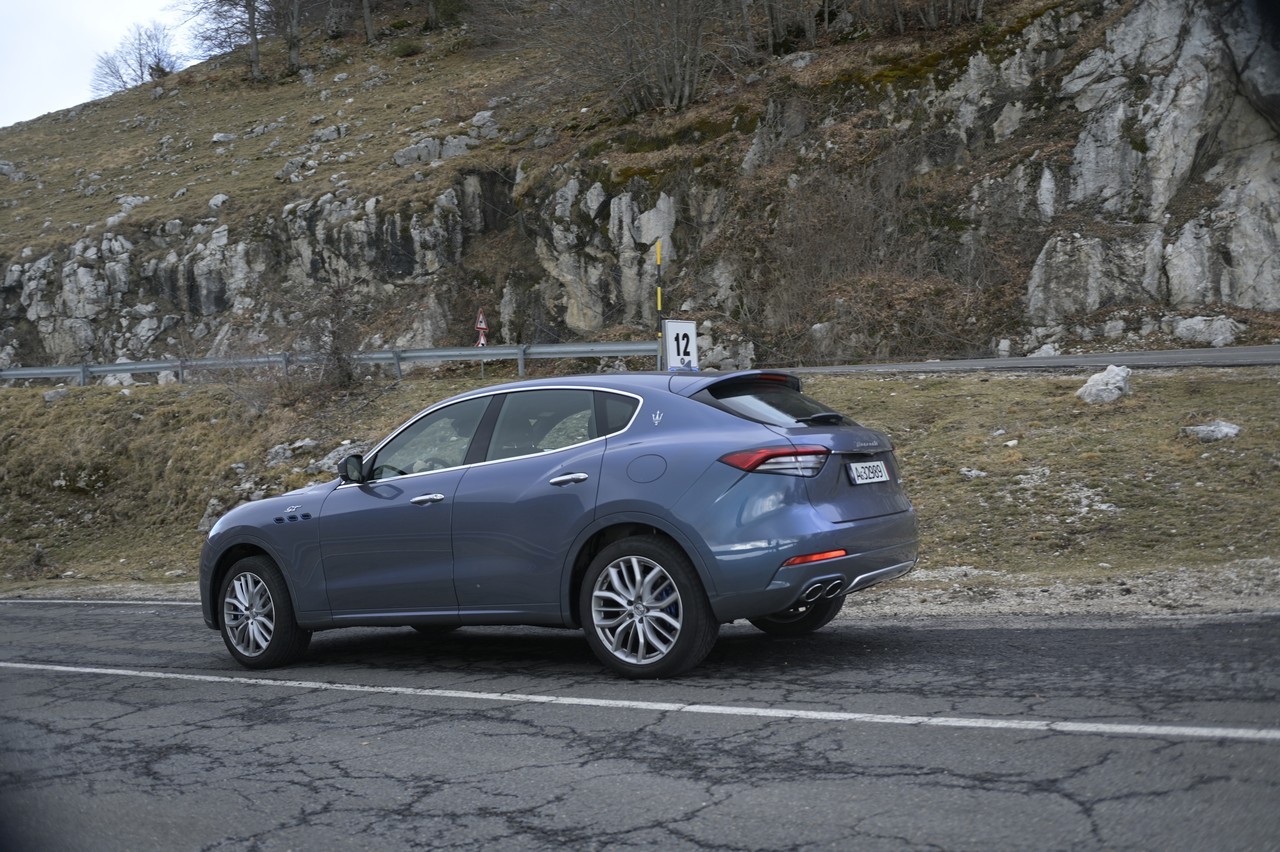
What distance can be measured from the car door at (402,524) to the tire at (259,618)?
1.56ft

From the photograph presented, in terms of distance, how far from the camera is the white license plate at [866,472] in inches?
238

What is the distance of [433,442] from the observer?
22.6 ft

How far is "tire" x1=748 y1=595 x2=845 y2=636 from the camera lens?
7.12 meters

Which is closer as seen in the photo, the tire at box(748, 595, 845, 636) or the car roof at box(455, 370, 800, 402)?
the car roof at box(455, 370, 800, 402)

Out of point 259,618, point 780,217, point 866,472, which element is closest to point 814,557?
point 866,472

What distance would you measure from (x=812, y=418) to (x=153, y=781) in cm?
369

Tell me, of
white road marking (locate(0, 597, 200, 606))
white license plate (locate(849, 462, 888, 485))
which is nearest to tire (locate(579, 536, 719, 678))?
white license plate (locate(849, 462, 888, 485))

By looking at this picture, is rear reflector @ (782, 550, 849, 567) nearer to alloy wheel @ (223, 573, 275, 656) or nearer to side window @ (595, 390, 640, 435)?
side window @ (595, 390, 640, 435)

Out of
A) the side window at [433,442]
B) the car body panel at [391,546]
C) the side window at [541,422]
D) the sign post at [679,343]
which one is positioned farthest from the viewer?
the sign post at [679,343]

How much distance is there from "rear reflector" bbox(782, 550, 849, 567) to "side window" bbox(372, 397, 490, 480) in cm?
224

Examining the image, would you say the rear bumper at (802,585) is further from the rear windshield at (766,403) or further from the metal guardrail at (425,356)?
the metal guardrail at (425,356)

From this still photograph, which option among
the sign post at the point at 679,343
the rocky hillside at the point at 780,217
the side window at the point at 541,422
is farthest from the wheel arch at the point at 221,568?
the rocky hillside at the point at 780,217

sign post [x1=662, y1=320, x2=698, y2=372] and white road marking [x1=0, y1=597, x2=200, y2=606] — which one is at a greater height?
sign post [x1=662, y1=320, x2=698, y2=372]

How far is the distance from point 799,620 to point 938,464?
17.9 ft
